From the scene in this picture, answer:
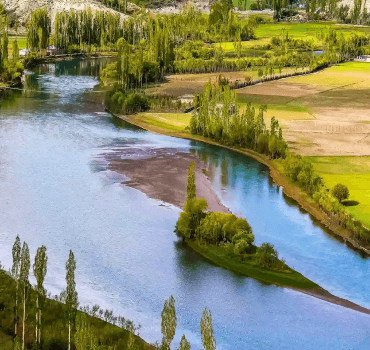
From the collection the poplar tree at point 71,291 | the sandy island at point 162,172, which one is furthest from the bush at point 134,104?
the poplar tree at point 71,291

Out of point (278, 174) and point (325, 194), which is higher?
point (325, 194)

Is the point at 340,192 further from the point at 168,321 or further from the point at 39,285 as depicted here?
the point at 39,285

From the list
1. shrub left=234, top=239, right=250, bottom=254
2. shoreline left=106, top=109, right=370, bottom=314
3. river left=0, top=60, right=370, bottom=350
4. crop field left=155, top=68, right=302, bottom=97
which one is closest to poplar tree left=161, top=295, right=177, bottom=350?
river left=0, top=60, right=370, bottom=350

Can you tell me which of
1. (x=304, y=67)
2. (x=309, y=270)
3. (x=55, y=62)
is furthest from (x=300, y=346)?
(x=55, y=62)

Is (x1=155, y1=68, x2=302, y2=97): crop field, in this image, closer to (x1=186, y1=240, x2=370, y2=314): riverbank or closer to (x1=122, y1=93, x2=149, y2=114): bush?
(x1=122, y1=93, x2=149, y2=114): bush

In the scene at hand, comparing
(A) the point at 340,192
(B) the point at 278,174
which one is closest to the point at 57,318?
(A) the point at 340,192

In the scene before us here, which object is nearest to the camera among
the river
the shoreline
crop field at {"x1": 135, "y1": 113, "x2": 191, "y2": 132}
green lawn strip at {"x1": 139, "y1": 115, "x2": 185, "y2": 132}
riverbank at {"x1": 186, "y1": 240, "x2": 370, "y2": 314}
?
the river
